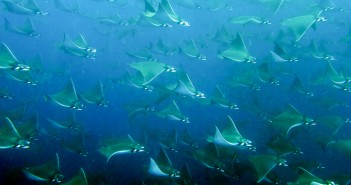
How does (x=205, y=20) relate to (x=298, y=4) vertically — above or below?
below

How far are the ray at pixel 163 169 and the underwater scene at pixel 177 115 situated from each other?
2 centimetres

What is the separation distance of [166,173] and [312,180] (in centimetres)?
252

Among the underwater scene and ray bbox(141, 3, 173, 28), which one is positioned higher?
ray bbox(141, 3, 173, 28)

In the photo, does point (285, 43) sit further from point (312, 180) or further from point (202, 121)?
point (312, 180)

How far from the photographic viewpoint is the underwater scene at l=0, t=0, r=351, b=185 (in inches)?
252

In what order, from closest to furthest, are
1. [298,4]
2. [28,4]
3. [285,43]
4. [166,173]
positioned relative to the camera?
[166,173], [28,4], [285,43], [298,4]

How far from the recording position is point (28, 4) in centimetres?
953

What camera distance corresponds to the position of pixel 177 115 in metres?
7.53

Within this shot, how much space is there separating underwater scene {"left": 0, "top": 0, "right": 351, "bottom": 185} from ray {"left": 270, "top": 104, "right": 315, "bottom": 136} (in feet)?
0.07

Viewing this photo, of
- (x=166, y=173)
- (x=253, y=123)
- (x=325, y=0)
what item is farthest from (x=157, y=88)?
(x=325, y=0)

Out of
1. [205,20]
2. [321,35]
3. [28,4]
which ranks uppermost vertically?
[28,4]

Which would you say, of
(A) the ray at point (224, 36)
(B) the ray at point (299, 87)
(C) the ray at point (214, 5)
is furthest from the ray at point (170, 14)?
(C) the ray at point (214, 5)

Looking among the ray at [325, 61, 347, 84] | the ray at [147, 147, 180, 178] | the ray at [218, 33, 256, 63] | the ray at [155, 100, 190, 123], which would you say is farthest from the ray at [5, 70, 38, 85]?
the ray at [325, 61, 347, 84]

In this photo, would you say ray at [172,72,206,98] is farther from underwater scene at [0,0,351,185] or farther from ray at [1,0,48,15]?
ray at [1,0,48,15]
